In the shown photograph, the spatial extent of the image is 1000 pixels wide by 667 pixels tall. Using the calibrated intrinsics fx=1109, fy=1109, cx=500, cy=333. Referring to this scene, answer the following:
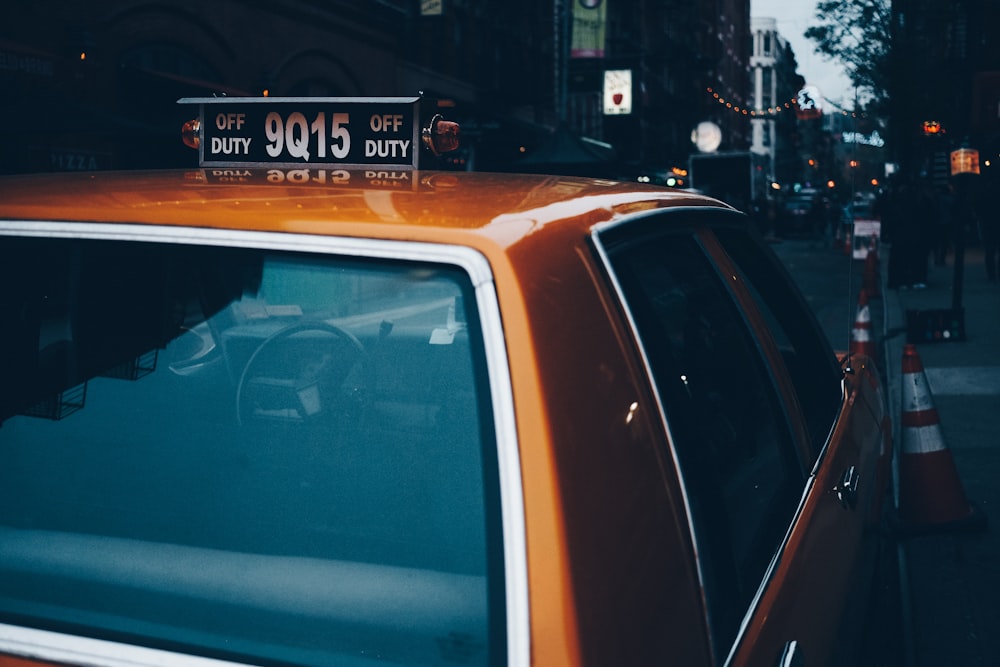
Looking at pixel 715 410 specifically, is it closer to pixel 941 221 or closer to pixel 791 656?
pixel 791 656

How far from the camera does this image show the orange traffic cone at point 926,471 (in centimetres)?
527

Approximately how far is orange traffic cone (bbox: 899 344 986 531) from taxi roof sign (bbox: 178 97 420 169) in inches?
146

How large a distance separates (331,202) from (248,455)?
1.32ft

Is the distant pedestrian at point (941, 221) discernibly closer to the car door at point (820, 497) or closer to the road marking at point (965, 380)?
the road marking at point (965, 380)

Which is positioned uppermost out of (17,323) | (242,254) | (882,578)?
(242,254)

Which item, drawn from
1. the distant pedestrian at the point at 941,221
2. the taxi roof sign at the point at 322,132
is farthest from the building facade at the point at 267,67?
the distant pedestrian at the point at 941,221

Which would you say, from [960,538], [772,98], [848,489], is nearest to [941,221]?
[960,538]

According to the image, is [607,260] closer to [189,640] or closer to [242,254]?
[242,254]

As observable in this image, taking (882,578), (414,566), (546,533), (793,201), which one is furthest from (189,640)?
(793,201)

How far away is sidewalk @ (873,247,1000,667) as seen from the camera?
13.7 ft

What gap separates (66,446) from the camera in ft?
5.99

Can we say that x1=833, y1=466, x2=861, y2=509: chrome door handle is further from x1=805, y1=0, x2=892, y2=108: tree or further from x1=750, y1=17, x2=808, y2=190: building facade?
x1=750, y1=17, x2=808, y2=190: building facade

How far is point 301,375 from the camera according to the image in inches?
72.3

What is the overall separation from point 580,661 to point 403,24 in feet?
84.7
